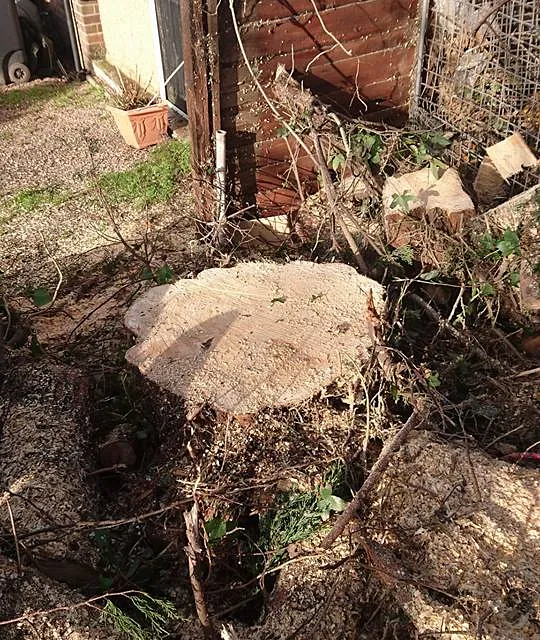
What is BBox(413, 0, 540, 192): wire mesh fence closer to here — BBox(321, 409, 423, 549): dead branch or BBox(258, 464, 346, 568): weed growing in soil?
BBox(321, 409, 423, 549): dead branch

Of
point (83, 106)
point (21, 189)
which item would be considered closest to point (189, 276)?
point (21, 189)

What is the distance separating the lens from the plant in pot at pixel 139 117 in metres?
5.99

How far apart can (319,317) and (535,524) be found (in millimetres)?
1143

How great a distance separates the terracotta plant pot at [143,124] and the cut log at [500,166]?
3155 millimetres

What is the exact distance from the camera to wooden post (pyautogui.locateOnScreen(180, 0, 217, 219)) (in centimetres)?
388

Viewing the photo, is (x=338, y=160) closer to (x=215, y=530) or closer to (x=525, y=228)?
(x=525, y=228)

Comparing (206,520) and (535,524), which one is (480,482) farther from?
(206,520)

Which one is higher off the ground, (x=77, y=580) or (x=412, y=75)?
(x=412, y=75)

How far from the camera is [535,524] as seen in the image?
2.11 metres

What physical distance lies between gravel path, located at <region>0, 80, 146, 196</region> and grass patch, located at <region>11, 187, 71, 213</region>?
0.43 ft

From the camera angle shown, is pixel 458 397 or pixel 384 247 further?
pixel 384 247

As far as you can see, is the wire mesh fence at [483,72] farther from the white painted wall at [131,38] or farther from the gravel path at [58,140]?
the white painted wall at [131,38]

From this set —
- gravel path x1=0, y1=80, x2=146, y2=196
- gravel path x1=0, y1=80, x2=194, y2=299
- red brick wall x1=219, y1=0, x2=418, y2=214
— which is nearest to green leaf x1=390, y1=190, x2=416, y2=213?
red brick wall x1=219, y1=0, x2=418, y2=214

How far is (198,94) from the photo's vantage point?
13.5 feet
